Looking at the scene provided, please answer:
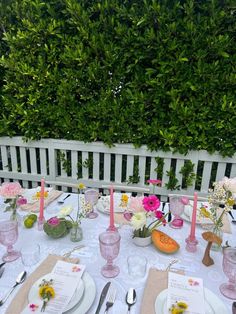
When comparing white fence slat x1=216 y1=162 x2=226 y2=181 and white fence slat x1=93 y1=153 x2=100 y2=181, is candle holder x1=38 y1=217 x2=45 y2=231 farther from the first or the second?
white fence slat x1=216 y1=162 x2=226 y2=181

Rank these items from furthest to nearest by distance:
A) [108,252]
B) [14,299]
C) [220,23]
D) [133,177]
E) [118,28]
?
[133,177], [118,28], [220,23], [108,252], [14,299]

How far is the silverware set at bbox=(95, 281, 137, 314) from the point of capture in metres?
0.74

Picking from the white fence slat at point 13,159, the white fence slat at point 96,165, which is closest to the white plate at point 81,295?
the white fence slat at point 96,165

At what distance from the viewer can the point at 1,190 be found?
110 cm

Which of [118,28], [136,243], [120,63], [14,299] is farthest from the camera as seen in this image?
[120,63]

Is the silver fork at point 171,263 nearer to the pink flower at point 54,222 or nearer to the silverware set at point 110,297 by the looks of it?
the silverware set at point 110,297

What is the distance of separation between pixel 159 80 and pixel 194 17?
55 centimetres

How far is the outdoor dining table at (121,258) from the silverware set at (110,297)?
13 mm

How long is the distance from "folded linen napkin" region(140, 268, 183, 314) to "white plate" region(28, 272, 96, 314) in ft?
0.55

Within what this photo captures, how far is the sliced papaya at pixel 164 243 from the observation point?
98 centimetres

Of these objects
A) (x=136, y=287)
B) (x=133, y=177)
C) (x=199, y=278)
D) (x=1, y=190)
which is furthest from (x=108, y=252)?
(x=133, y=177)

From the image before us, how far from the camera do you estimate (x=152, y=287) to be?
31.8 inches

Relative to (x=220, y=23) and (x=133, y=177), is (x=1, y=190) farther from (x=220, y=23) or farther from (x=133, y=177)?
(x=220, y=23)

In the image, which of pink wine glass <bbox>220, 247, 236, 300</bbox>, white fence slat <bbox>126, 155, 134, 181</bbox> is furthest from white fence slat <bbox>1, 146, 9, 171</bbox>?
pink wine glass <bbox>220, 247, 236, 300</bbox>
